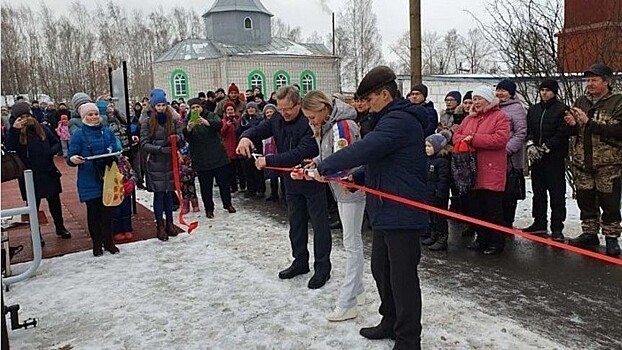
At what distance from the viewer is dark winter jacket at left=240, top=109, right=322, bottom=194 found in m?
4.71

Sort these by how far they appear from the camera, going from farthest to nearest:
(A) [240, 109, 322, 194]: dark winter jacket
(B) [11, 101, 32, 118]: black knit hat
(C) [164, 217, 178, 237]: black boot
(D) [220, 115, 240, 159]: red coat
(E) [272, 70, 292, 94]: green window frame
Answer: (E) [272, 70, 292, 94]: green window frame < (D) [220, 115, 240, 159]: red coat < (C) [164, 217, 178, 237]: black boot < (B) [11, 101, 32, 118]: black knit hat < (A) [240, 109, 322, 194]: dark winter jacket

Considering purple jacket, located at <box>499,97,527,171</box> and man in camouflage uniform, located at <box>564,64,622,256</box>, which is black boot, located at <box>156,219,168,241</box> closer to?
purple jacket, located at <box>499,97,527,171</box>

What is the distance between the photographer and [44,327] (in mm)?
4332

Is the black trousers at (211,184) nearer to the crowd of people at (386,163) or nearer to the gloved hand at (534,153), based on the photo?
the crowd of people at (386,163)

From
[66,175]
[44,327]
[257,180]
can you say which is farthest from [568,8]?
[66,175]

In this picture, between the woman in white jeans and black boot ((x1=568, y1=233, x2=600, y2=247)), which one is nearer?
the woman in white jeans

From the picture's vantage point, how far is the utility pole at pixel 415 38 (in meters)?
8.07

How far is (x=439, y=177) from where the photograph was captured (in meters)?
6.12

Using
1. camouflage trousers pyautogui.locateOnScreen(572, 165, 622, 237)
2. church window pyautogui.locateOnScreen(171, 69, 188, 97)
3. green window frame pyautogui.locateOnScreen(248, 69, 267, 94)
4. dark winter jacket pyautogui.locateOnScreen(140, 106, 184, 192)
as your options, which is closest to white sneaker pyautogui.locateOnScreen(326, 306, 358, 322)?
camouflage trousers pyautogui.locateOnScreen(572, 165, 622, 237)

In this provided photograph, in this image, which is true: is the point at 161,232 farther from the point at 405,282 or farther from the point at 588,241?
the point at 588,241

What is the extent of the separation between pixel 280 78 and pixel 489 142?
113 ft

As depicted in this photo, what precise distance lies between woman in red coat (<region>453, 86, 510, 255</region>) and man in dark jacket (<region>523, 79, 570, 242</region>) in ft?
2.18

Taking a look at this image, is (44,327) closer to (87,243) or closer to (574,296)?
(87,243)

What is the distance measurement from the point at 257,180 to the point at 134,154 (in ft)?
8.83
